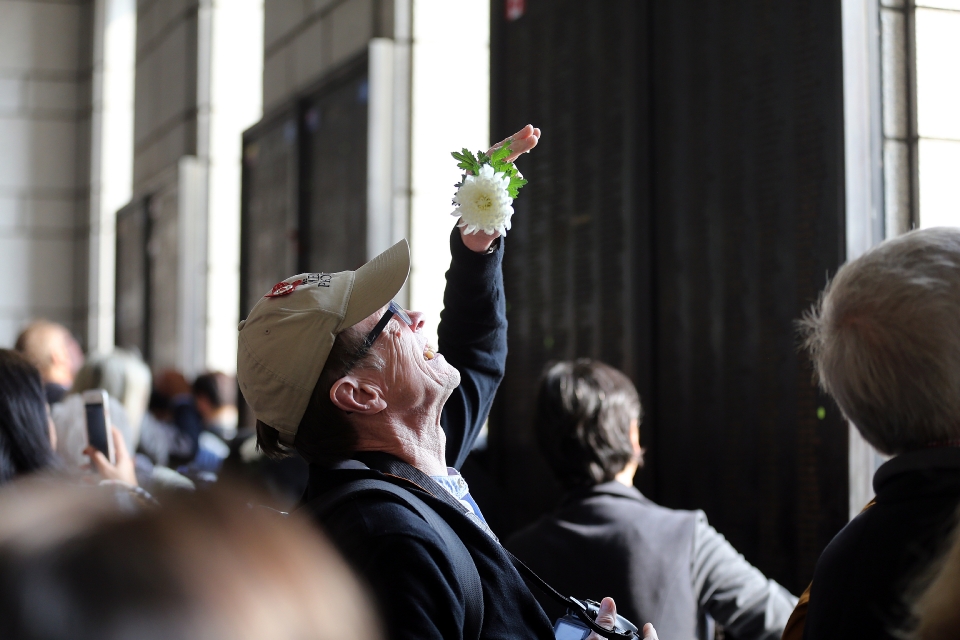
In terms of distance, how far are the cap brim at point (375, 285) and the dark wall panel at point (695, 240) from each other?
1689 mm

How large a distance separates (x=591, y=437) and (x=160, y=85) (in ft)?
26.3

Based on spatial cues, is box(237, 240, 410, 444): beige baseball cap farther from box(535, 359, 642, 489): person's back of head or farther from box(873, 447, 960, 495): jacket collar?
box(535, 359, 642, 489): person's back of head

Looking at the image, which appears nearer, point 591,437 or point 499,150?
point 499,150

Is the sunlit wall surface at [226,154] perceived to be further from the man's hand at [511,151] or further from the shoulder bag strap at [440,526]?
the shoulder bag strap at [440,526]

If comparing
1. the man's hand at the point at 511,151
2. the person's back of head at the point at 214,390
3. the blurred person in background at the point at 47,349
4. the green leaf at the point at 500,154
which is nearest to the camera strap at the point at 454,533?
the man's hand at the point at 511,151

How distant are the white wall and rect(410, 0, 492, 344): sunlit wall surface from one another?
7773 mm

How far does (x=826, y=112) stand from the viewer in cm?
318

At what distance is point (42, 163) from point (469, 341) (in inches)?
448

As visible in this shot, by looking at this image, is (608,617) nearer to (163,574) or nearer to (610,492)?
(610,492)

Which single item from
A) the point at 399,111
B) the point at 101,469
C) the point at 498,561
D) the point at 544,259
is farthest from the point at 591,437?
the point at 399,111

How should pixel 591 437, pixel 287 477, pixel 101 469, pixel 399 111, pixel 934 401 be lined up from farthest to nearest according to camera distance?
pixel 399 111
pixel 287 477
pixel 101 469
pixel 591 437
pixel 934 401

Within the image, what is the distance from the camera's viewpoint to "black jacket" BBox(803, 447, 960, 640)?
4.34 feet

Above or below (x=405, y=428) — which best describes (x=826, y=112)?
above

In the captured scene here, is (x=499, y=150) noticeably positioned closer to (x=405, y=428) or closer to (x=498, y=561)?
(x=405, y=428)
